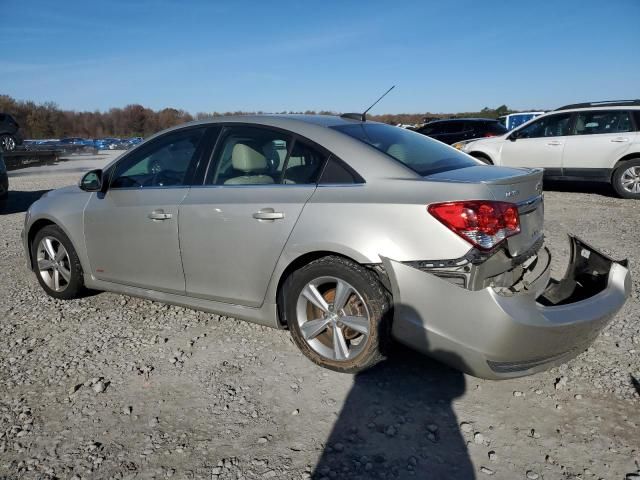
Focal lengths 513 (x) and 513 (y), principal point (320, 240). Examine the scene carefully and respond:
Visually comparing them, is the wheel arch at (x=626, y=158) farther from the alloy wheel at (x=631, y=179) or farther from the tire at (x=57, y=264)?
the tire at (x=57, y=264)

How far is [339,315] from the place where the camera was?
3.09 meters

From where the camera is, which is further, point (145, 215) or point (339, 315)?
point (145, 215)

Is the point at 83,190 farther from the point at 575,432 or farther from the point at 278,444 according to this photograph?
the point at 575,432

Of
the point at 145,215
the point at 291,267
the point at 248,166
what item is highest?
the point at 248,166

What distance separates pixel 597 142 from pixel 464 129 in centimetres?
581

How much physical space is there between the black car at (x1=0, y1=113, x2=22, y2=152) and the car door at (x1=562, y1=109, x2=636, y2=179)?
18.5 meters

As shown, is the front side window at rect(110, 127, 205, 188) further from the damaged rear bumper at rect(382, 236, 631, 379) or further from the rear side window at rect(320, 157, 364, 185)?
the damaged rear bumper at rect(382, 236, 631, 379)

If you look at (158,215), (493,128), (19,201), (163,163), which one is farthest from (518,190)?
(493,128)

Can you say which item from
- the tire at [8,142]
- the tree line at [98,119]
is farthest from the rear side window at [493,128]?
the tree line at [98,119]

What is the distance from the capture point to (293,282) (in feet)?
10.5

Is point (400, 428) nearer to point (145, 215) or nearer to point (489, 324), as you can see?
point (489, 324)

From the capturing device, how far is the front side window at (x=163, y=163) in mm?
3738

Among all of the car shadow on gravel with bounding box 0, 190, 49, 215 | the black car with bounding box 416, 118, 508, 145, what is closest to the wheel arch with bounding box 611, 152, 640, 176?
the black car with bounding box 416, 118, 508, 145

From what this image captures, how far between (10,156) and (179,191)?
1288 cm
